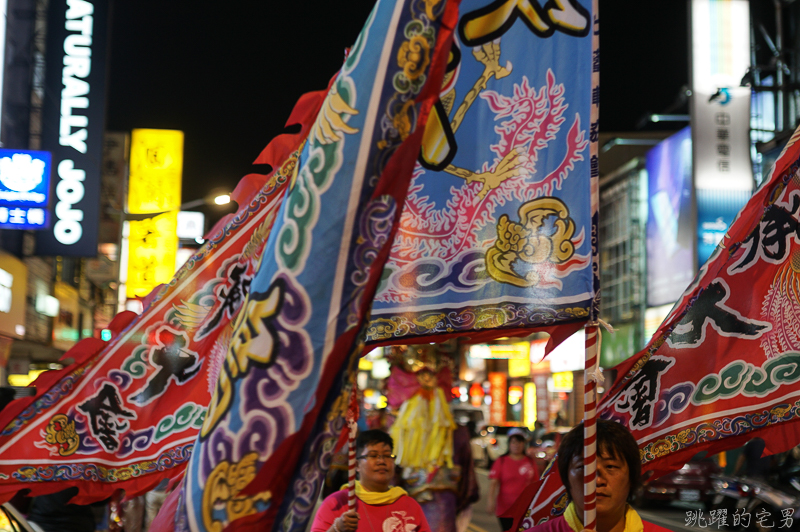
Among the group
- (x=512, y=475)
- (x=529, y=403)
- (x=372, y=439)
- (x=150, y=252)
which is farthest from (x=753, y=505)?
(x=529, y=403)

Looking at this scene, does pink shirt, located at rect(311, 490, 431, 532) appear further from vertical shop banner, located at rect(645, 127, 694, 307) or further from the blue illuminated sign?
vertical shop banner, located at rect(645, 127, 694, 307)

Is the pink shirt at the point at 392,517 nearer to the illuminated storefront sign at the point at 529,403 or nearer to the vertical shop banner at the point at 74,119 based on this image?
the vertical shop banner at the point at 74,119

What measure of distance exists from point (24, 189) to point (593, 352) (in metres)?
15.5

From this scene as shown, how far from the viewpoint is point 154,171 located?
91.5 ft

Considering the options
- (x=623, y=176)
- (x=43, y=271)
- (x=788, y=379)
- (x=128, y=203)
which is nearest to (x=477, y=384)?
(x=623, y=176)

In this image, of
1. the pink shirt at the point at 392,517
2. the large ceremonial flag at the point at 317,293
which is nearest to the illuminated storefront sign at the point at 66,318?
the pink shirt at the point at 392,517

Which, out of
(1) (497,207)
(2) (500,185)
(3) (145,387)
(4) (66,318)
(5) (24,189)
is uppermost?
(5) (24,189)

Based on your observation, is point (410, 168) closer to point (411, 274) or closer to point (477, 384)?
point (411, 274)

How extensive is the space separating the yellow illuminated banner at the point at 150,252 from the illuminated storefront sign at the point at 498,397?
25.1m

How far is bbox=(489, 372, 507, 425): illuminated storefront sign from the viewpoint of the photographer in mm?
47562

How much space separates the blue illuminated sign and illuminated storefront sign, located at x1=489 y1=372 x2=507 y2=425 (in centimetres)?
3434

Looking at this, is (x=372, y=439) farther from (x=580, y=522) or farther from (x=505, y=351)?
(x=505, y=351)

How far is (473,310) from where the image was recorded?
376 cm

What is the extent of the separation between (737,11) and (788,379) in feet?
82.2
